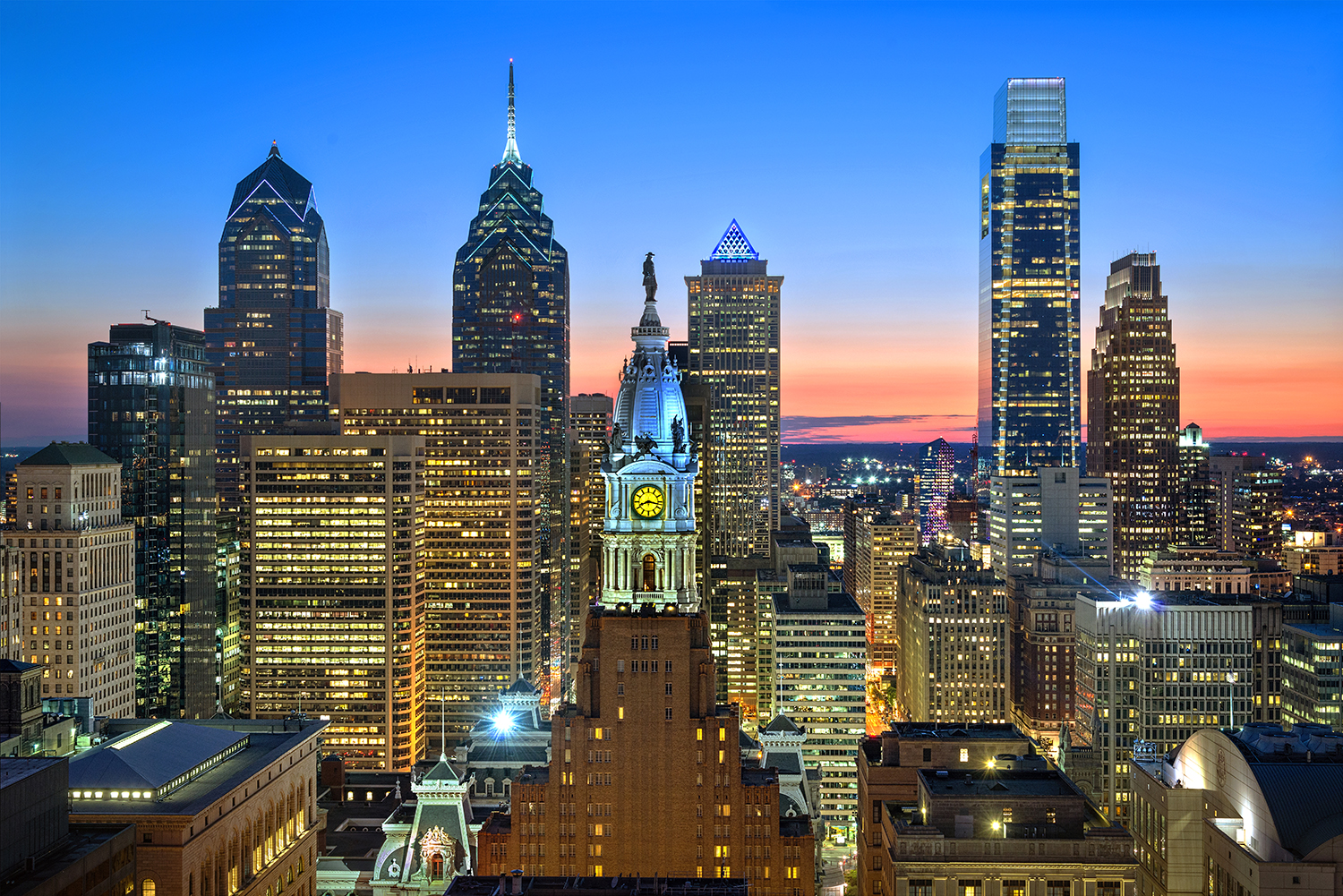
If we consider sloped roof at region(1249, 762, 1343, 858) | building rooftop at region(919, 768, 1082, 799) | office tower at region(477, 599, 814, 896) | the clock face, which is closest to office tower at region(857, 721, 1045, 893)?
building rooftop at region(919, 768, 1082, 799)

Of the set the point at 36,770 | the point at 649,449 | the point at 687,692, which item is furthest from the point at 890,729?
the point at 36,770

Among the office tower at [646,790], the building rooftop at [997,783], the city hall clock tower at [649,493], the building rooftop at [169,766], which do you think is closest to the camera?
the building rooftop at [169,766]

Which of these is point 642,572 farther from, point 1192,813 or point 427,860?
point 1192,813

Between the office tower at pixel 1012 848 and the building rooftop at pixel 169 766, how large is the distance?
56.6 m

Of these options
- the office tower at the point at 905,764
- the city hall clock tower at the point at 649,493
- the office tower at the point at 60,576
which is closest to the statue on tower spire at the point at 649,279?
the city hall clock tower at the point at 649,493

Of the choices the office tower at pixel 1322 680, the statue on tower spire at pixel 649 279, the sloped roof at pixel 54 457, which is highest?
the statue on tower spire at pixel 649 279

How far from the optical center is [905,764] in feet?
423

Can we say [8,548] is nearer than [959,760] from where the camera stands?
No

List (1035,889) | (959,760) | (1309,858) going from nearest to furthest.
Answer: (1309,858) → (1035,889) → (959,760)

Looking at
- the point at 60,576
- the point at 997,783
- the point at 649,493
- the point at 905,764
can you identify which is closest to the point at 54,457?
the point at 60,576

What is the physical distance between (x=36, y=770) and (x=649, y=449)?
60.4m

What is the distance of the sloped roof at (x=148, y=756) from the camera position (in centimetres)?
9512

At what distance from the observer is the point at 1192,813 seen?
375 ft

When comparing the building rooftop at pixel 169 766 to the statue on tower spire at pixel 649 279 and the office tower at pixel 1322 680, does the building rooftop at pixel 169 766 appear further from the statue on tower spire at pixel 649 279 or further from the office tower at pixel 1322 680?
the office tower at pixel 1322 680
